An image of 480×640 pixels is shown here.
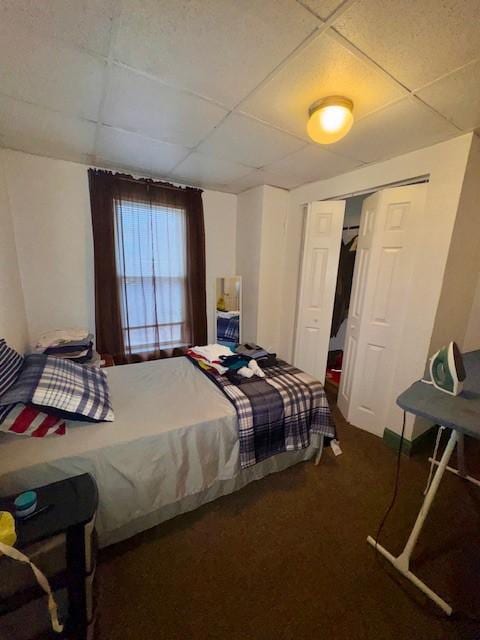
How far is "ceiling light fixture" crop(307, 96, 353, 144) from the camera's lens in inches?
52.0

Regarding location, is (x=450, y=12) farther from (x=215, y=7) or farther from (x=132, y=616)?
(x=132, y=616)

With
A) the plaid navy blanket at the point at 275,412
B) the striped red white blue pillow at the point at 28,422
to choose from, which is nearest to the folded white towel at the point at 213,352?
the plaid navy blanket at the point at 275,412

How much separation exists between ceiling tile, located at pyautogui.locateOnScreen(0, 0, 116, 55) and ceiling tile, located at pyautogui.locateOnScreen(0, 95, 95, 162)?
70 cm

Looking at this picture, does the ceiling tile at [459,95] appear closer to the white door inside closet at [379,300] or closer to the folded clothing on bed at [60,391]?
Answer: the white door inside closet at [379,300]

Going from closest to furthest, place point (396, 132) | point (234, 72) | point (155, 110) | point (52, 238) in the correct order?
1. point (234, 72)
2. point (155, 110)
3. point (396, 132)
4. point (52, 238)

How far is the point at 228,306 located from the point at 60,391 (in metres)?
2.25

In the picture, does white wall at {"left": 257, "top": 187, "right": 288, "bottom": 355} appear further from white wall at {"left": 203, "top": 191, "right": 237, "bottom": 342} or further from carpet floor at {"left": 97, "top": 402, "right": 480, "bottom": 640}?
carpet floor at {"left": 97, "top": 402, "right": 480, "bottom": 640}

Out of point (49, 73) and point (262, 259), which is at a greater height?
point (49, 73)

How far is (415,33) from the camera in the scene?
94 centimetres

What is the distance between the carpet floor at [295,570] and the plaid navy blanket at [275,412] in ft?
1.18

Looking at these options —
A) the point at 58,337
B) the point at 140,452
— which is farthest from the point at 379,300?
the point at 58,337


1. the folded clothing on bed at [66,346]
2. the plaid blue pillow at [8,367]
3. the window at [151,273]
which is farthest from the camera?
the window at [151,273]

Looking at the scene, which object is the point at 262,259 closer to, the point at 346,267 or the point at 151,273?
the point at 346,267

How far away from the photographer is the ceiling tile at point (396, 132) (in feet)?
4.68
